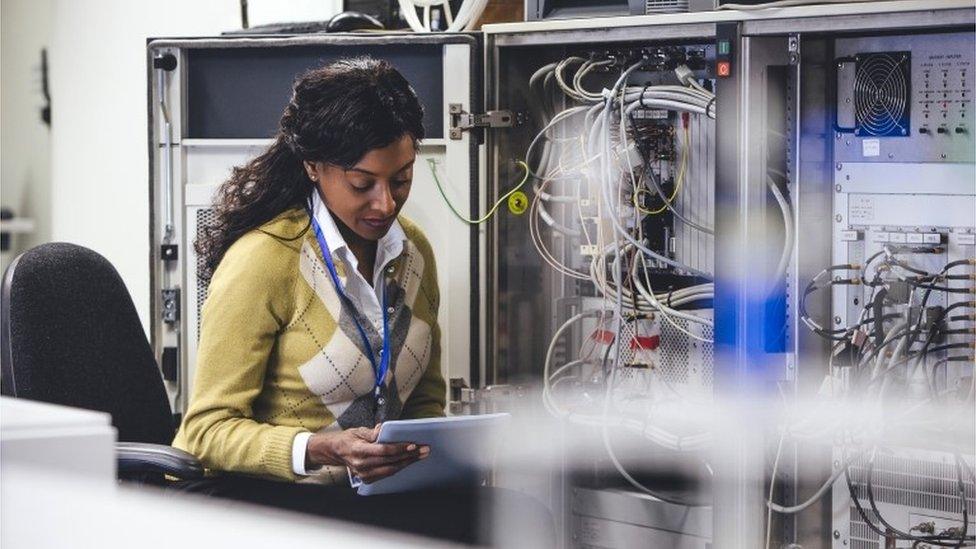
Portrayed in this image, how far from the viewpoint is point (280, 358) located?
2.52 metres

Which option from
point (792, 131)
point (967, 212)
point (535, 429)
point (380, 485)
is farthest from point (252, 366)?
point (967, 212)

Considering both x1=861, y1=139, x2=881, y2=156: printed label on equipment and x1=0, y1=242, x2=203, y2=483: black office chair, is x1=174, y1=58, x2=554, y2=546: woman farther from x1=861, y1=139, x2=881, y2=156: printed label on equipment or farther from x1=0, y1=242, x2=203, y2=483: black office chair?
x1=861, y1=139, x2=881, y2=156: printed label on equipment

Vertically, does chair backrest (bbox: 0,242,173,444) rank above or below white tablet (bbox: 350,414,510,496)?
above

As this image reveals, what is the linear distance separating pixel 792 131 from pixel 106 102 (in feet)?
7.97

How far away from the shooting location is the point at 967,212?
2.62m

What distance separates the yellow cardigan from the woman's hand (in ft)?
0.19

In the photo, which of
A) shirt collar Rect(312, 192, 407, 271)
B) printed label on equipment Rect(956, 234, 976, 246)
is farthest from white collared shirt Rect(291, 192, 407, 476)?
printed label on equipment Rect(956, 234, 976, 246)

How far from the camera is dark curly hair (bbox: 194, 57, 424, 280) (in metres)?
2.59

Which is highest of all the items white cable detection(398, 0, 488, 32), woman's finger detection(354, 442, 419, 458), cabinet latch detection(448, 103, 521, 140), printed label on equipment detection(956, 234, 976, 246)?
white cable detection(398, 0, 488, 32)

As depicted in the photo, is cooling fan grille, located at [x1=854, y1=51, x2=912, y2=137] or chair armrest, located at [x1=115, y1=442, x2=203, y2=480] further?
cooling fan grille, located at [x1=854, y1=51, x2=912, y2=137]

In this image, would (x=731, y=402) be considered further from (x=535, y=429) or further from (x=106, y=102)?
(x=106, y=102)

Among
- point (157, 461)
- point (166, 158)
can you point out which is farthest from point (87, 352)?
point (166, 158)

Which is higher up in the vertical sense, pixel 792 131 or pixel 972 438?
pixel 792 131

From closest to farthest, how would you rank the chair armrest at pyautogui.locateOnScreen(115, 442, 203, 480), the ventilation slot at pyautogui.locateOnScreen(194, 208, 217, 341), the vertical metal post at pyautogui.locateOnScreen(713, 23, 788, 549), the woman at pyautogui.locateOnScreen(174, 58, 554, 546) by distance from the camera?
the chair armrest at pyautogui.locateOnScreen(115, 442, 203, 480) < the woman at pyautogui.locateOnScreen(174, 58, 554, 546) < the vertical metal post at pyautogui.locateOnScreen(713, 23, 788, 549) < the ventilation slot at pyautogui.locateOnScreen(194, 208, 217, 341)
